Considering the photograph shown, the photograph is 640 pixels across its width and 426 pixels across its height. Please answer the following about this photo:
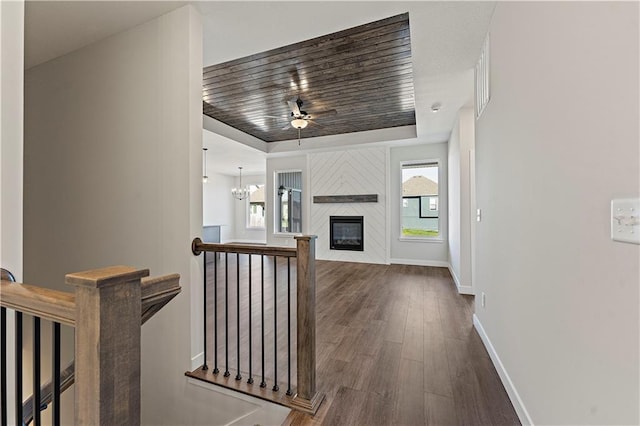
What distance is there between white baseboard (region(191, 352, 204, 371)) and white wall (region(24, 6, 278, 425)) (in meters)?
0.03

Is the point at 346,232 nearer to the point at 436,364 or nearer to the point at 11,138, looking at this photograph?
the point at 436,364

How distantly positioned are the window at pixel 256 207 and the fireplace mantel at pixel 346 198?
4.47 meters

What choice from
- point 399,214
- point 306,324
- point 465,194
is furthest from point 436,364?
point 399,214

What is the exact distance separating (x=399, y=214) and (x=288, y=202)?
2.88 metres

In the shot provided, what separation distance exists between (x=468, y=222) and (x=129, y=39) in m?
4.31

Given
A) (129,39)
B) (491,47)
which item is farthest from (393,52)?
(129,39)

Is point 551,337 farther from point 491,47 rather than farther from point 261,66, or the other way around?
point 261,66

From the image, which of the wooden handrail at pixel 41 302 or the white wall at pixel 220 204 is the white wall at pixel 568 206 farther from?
the white wall at pixel 220 204

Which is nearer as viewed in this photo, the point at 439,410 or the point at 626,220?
the point at 626,220

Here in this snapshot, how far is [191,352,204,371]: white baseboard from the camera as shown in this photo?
2055 mm

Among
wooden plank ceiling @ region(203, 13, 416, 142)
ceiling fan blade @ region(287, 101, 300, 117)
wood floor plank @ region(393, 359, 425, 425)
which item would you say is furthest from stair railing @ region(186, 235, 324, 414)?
ceiling fan blade @ region(287, 101, 300, 117)

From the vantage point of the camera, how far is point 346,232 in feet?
21.1

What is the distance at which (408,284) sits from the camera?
4.37 metres

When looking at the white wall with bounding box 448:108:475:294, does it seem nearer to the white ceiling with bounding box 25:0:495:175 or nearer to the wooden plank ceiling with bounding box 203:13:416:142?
the wooden plank ceiling with bounding box 203:13:416:142
